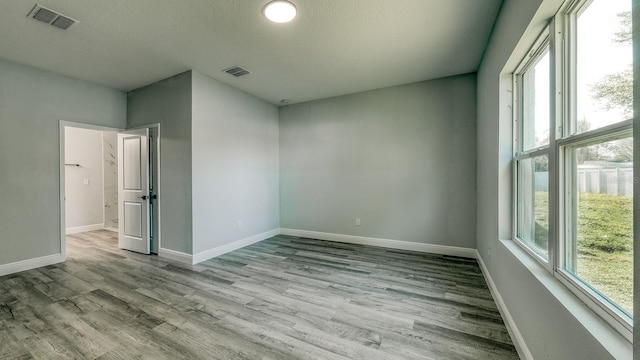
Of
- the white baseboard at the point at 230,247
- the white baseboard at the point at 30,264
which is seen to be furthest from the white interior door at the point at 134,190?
the white baseboard at the point at 230,247

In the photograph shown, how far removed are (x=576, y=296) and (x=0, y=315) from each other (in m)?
4.40

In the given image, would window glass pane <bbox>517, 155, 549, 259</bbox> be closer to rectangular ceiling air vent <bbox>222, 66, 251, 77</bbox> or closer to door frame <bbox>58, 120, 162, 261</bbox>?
rectangular ceiling air vent <bbox>222, 66, 251, 77</bbox>

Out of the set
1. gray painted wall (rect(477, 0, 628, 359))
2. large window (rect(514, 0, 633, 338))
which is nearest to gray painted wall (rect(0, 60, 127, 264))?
gray painted wall (rect(477, 0, 628, 359))

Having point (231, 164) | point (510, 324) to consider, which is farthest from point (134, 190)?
point (510, 324)

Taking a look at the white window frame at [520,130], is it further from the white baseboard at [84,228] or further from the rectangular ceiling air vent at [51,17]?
the white baseboard at [84,228]

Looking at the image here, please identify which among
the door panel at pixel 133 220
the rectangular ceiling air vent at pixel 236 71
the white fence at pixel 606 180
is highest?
the rectangular ceiling air vent at pixel 236 71

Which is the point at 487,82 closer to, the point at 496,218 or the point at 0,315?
the point at 496,218

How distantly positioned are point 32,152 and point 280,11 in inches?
158

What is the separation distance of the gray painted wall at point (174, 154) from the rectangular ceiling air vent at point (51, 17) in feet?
4.25

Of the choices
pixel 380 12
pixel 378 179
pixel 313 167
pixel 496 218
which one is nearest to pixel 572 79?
pixel 496 218

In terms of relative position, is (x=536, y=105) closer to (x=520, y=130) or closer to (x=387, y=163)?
(x=520, y=130)

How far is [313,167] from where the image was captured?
5059mm

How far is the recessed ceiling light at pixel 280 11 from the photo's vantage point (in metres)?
2.14

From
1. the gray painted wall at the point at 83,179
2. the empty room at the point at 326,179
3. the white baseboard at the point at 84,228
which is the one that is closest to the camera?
the empty room at the point at 326,179
